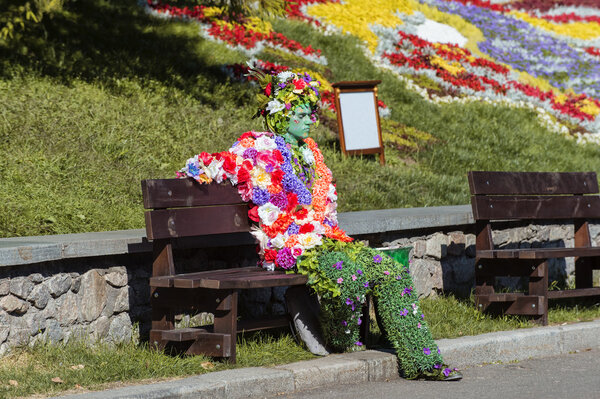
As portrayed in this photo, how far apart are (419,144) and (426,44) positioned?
610 centimetres

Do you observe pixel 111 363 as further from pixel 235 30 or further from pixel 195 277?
pixel 235 30

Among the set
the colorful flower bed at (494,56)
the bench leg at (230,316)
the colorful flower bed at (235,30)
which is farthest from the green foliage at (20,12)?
the colorful flower bed at (494,56)

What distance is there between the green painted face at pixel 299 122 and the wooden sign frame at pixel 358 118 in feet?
16.8

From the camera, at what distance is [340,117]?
36.2ft

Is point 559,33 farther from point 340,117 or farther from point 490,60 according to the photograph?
point 340,117

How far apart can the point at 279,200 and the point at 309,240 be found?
0.30 meters

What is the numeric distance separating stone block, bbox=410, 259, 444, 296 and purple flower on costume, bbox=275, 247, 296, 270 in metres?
2.03

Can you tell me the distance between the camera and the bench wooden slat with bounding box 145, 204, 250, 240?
5.11 metres

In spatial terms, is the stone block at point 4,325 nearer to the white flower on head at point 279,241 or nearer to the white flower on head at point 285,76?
the white flower on head at point 279,241

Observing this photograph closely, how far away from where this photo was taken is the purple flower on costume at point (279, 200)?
17.9 feet

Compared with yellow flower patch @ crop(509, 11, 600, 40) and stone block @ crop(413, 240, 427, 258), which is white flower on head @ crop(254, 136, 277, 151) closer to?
stone block @ crop(413, 240, 427, 258)

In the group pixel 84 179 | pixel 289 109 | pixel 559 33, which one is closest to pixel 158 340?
pixel 289 109

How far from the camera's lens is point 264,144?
555 cm

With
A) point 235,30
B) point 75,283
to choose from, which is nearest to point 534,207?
point 75,283
